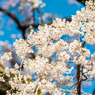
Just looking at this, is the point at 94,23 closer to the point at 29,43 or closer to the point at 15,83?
the point at 29,43

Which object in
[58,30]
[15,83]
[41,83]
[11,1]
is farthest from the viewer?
[11,1]

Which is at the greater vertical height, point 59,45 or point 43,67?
point 59,45

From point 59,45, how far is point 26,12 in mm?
3963

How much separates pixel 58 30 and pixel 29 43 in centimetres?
34

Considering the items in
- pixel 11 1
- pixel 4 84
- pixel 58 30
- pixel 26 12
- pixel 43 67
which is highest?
pixel 11 1

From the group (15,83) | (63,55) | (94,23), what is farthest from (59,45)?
(15,83)

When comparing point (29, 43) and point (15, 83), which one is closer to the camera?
point (15, 83)

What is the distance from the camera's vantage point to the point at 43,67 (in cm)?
114

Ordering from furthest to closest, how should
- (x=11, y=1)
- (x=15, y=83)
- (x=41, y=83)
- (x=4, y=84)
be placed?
(x=11, y=1)
(x=4, y=84)
(x=15, y=83)
(x=41, y=83)

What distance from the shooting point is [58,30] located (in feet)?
4.45

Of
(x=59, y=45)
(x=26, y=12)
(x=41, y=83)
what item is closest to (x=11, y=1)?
(x=26, y=12)

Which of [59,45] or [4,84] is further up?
[59,45]

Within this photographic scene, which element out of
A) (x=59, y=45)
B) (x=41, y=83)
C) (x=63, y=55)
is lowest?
(x=41, y=83)

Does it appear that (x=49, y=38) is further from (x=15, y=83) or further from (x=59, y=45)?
(x=15, y=83)
